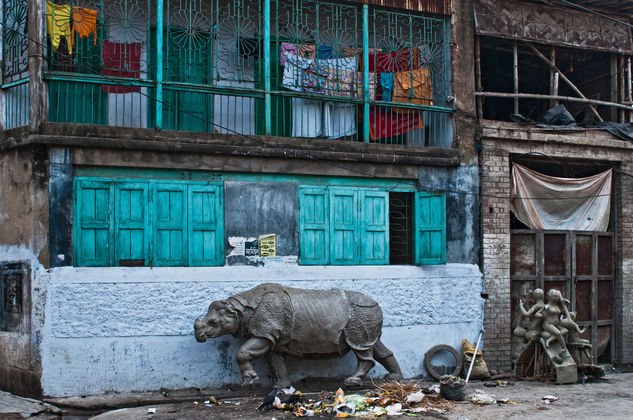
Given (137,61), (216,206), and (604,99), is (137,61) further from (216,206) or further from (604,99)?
(604,99)

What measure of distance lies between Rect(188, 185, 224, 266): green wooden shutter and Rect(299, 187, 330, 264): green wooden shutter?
4.05 feet

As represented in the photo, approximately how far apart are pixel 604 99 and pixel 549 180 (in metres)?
2.73

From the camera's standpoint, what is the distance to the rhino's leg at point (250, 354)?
884 cm

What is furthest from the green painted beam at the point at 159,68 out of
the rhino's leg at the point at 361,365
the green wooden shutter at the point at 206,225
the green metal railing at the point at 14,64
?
the rhino's leg at the point at 361,365

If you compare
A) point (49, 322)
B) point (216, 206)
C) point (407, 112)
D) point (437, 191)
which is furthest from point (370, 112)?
point (49, 322)

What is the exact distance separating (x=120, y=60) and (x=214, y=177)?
2.33 meters

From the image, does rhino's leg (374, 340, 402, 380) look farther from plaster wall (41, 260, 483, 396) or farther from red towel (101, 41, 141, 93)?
red towel (101, 41, 141, 93)

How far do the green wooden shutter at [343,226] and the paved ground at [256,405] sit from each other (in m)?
1.95

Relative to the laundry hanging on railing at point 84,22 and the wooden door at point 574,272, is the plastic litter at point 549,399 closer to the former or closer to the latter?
the wooden door at point 574,272

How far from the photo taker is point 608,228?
12500 mm

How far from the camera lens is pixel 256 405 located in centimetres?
867

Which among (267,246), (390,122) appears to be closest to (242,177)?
(267,246)

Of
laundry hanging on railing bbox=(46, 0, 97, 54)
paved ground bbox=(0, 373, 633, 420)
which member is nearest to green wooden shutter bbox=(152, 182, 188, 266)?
paved ground bbox=(0, 373, 633, 420)

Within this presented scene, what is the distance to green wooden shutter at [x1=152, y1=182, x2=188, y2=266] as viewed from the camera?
9422mm
